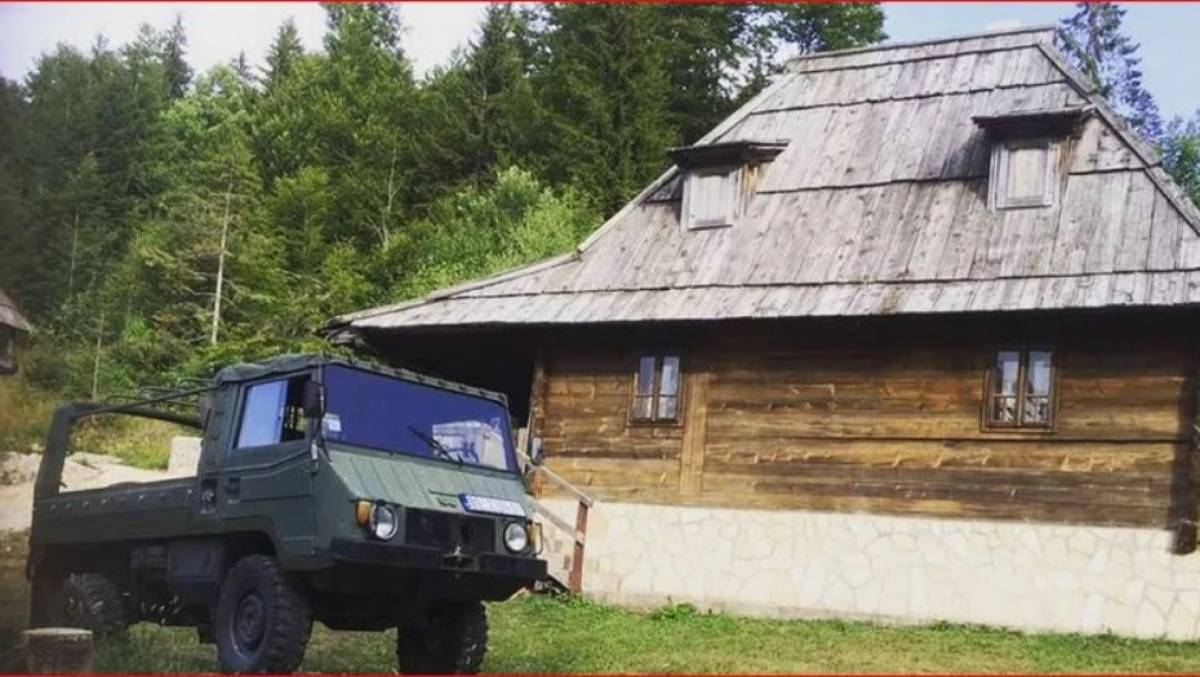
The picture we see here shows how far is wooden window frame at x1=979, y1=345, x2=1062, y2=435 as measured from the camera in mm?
16734

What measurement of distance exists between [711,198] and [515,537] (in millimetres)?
10918

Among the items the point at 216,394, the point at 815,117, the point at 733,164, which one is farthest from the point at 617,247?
the point at 216,394

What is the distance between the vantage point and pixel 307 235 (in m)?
39.7

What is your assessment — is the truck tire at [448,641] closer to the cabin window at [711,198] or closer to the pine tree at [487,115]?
the cabin window at [711,198]

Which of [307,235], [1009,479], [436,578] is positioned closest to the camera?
[436,578]

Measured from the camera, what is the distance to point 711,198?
68.6 ft

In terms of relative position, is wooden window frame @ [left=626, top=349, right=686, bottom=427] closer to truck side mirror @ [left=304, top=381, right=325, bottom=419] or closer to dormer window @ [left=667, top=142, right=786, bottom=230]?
dormer window @ [left=667, top=142, right=786, bottom=230]

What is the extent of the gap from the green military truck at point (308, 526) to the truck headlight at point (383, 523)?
12 millimetres

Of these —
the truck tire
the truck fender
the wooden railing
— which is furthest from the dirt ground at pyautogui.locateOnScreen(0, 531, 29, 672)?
the wooden railing

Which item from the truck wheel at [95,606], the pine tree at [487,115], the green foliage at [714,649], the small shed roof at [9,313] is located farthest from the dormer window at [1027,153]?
the pine tree at [487,115]

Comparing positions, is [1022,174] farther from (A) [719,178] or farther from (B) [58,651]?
(B) [58,651]

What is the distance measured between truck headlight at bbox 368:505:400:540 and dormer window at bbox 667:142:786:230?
37.2ft

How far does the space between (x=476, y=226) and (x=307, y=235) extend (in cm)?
556

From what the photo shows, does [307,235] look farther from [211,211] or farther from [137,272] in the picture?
[137,272]
